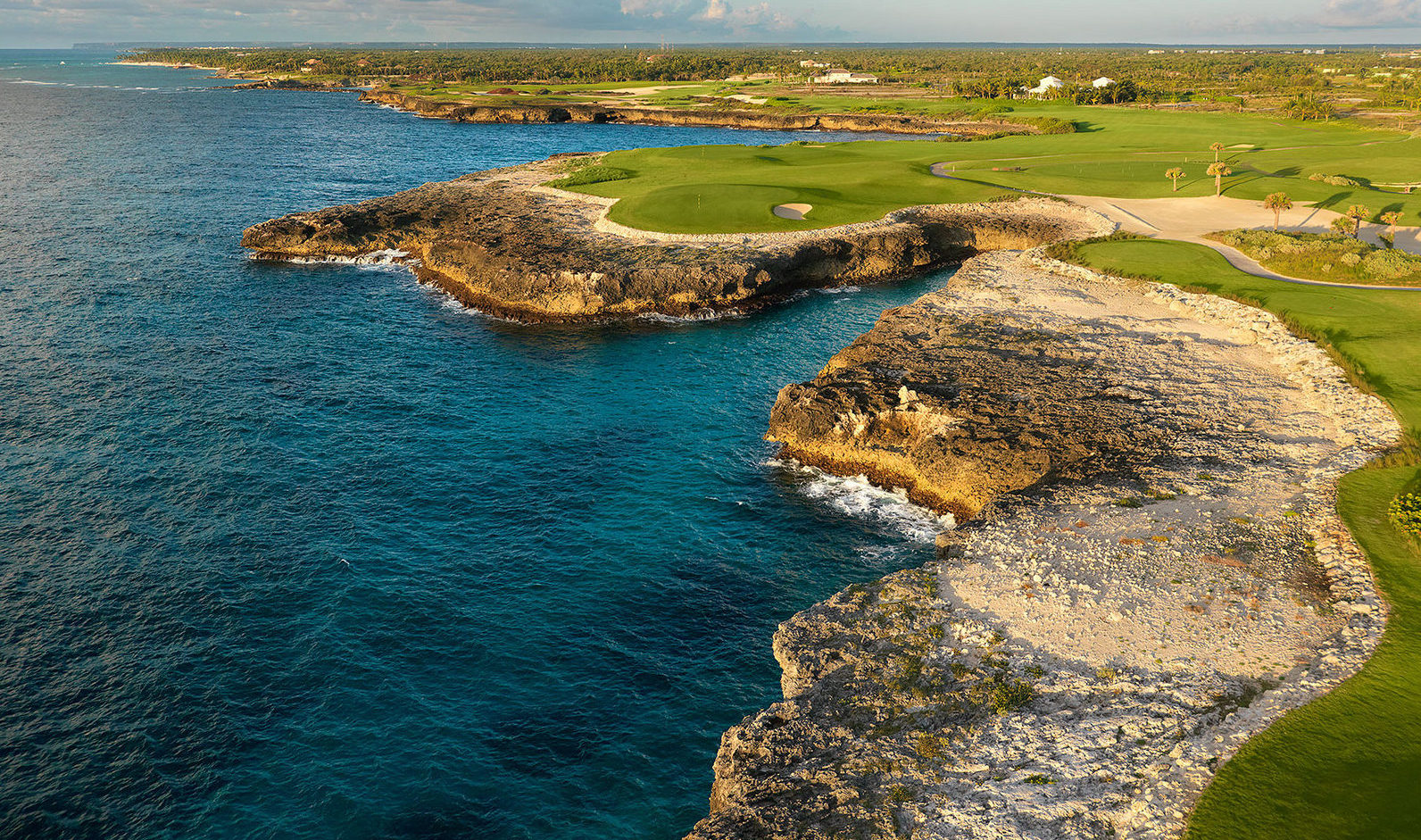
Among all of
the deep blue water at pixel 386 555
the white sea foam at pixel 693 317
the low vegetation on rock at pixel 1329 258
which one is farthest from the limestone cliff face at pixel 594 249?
the low vegetation on rock at pixel 1329 258

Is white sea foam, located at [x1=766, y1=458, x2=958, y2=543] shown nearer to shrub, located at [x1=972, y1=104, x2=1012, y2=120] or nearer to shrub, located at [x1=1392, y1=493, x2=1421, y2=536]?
shrub, located at [x1=1392, y1=493, x2=1421, y2=536]

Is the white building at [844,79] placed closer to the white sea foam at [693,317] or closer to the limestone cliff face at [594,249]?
the limestone cliff face at [594,249]

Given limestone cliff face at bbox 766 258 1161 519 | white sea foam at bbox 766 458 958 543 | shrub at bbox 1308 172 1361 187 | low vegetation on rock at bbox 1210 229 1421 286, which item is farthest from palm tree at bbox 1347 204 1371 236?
white sea foam at bbox 766 458 958 543

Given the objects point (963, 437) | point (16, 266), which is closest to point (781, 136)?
point (16, 266)

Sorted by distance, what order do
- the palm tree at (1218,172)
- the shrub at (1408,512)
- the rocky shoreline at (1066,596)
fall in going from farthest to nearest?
1. the palm tree at (1218,172)
2. the shrub at (1408,512)
3. the rocky shoreline at (1066,596)

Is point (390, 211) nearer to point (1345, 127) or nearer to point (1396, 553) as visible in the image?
point (1396, 553)
